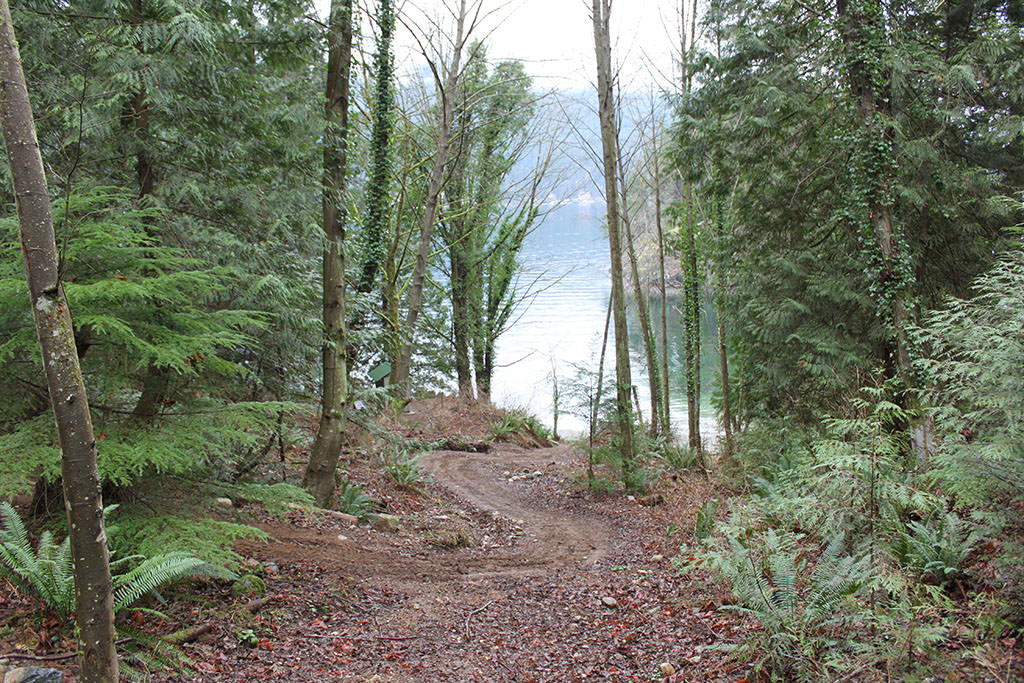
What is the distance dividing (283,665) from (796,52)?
11.8m

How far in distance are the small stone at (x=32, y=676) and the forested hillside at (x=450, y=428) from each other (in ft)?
0.75

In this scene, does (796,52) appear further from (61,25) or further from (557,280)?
(557,280)

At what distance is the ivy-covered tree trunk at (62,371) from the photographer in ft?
7.29

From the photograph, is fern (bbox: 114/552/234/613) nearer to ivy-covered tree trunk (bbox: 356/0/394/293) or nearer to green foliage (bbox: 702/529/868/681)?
green foliage (bbox: 702/529/868/681)

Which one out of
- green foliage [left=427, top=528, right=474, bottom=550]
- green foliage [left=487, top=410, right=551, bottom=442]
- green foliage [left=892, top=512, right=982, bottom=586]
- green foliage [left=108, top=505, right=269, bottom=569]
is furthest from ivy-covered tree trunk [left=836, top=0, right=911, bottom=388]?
green foliage [left=108, top=505, right=269, bottom=569]

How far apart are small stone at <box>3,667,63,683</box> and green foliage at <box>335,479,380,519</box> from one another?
4.22 metres

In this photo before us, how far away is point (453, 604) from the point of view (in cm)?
509

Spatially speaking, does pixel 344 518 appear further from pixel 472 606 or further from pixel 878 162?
pixel 878 162

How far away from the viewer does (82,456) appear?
2.30 metres

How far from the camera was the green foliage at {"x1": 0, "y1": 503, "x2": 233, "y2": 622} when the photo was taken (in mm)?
3188

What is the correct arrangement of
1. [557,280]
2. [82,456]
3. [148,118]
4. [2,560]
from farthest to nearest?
1. [557,280]
2. [148,118]
3. [2,560]
4. [82,456]

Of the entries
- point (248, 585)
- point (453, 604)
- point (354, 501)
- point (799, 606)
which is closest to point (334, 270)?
point (354, 501)

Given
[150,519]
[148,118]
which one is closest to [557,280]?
[148,118]

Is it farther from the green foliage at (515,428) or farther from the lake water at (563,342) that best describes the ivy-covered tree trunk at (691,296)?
the green foliage at (515,428)
